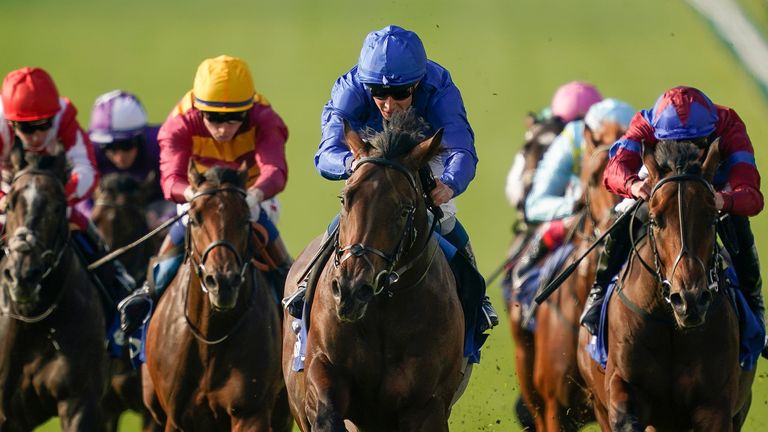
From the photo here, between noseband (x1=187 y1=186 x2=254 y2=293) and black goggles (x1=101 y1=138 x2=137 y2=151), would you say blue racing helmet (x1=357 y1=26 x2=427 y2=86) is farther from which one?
black goggles (x1=101 y1=138 x2=137 y2=151)

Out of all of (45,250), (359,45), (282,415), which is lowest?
(359,45)

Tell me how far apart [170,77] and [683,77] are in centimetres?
910

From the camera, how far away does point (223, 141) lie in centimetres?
938

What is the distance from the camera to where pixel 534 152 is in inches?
502

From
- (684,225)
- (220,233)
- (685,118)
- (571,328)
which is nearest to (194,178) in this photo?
(220,233)

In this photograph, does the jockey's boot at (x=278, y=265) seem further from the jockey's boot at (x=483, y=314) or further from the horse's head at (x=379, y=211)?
the horse's head at (x=379, y=211)

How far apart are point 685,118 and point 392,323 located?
216 cm

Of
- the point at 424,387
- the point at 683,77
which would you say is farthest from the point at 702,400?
the point at 683,77

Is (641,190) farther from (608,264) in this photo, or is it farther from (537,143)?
(537,143)

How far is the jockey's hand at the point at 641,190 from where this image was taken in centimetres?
758

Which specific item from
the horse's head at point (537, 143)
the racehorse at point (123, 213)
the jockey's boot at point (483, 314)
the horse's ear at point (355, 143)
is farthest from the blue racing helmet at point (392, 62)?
the horse's head at point (537, 143)

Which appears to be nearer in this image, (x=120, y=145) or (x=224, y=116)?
(x=224, y=116)

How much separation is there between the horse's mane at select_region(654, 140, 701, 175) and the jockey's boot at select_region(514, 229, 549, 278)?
13.4ft

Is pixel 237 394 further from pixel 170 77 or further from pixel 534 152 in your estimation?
pixel 170 77
